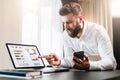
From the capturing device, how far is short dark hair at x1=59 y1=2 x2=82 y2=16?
6.18 feet

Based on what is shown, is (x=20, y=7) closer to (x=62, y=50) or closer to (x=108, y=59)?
(x=62, y=50)

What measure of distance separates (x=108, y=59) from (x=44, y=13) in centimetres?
73

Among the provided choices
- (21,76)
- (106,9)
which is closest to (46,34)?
(106,9)

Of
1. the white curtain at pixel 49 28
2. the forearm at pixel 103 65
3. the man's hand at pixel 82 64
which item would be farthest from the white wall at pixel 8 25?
the forearm at pixel 103 65

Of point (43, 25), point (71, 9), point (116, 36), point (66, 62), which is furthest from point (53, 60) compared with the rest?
point (116, 36)

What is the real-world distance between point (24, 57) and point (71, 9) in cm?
71

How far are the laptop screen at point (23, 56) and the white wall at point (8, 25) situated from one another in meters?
0.26

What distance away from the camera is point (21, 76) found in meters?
1.03

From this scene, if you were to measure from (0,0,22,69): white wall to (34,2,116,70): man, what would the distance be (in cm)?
32

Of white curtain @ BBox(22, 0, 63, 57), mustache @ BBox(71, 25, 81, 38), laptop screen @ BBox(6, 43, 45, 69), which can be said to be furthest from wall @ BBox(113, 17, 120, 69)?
laptop screen @ BBox(6, 43, 45, 69)

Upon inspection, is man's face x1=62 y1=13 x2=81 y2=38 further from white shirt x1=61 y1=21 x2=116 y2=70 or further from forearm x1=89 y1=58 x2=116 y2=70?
forearm x1=89 y1=58 x2=116 y2=70

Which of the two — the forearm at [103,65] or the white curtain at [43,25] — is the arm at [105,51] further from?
the white curtain at [43,25]

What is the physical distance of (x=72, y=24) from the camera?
184 centimetres

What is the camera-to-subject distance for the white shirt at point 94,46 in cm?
172
